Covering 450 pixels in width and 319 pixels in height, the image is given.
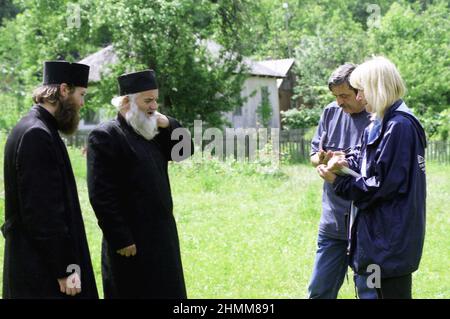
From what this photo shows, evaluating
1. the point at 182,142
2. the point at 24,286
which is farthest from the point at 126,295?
the point at 182,142

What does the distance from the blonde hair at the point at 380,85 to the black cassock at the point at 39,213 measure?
5.77 ft

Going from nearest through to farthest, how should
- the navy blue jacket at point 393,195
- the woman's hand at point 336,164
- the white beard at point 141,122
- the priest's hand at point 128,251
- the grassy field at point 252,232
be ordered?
1. the navy blue jacket at point 393,195
2. the woman's hand at point 336,164
3. the priest's hand at point 128,251
4. the white beard at point 141,122
5. the grassy field at point 252,232

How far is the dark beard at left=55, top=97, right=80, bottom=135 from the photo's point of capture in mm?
3512

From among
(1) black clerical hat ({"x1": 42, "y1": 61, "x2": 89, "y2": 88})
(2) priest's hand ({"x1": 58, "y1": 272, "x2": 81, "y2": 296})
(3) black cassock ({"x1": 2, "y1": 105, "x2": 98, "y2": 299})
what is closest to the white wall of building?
(1) black clerical hat ({"x1": 42, "y1": 61, "x2": 89, "y2": 88})

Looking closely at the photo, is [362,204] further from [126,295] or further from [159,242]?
[126,295]

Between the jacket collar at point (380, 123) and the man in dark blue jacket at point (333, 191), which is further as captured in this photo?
the man in dark blue jacket at point (333, 191)

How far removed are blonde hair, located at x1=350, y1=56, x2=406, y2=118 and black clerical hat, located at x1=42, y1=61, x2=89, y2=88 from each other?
5.40 feet

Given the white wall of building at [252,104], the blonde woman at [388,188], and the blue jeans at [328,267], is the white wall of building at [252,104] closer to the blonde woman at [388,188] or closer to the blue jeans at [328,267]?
the blue jeans at [328,267]

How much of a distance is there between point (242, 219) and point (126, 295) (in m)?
5.81

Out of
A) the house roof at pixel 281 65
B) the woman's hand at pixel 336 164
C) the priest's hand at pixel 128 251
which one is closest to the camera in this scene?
the woman's hand at pixel 336 164

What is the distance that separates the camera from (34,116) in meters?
3.41

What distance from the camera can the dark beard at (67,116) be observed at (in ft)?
11.5

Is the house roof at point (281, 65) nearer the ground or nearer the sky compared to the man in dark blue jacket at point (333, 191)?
nearer the sky

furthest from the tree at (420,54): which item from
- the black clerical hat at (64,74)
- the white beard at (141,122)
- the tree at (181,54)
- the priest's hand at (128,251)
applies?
the black clerical hat at (64,74)
